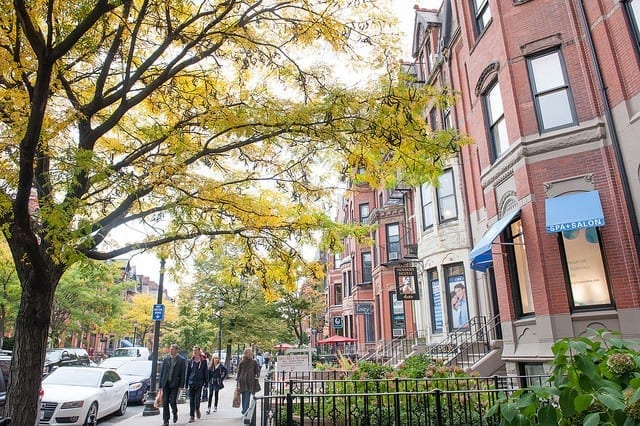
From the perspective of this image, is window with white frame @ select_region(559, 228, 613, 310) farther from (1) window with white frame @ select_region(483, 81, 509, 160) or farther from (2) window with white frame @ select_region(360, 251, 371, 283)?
(2) window with white frame @ select_region(360, 251, 371, 283)

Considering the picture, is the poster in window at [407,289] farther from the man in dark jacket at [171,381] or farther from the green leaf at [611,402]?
the green leaf at [611,402]

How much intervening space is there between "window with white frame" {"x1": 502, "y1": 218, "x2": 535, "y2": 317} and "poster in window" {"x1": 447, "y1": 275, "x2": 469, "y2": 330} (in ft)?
16.4

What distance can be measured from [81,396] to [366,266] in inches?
967

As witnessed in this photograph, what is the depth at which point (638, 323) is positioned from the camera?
8.62 metres

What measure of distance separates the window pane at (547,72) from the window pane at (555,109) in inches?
8.9

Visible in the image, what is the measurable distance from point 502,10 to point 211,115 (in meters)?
9.23

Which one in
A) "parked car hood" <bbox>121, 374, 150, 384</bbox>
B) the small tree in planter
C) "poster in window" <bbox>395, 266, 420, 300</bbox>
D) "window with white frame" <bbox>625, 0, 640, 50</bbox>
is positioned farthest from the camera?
"poster in window" <bbox>395, 266, 420, 300</bbox>

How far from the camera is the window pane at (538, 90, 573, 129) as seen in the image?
419 inches

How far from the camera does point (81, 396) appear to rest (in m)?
10.9

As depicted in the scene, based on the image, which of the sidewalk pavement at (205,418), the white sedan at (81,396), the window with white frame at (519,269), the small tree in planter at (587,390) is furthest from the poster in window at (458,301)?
the small tree in planter at (587,390)

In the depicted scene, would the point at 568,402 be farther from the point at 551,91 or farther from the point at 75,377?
the point at 75,377

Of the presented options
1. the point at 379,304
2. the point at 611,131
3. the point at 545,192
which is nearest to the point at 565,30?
the point at 611,131

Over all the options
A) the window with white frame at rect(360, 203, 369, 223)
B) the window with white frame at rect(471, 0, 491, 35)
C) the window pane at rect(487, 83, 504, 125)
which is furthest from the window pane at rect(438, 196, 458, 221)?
the window with white frame at rect(360, 203, 369, 223)

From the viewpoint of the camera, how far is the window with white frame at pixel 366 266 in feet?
109
